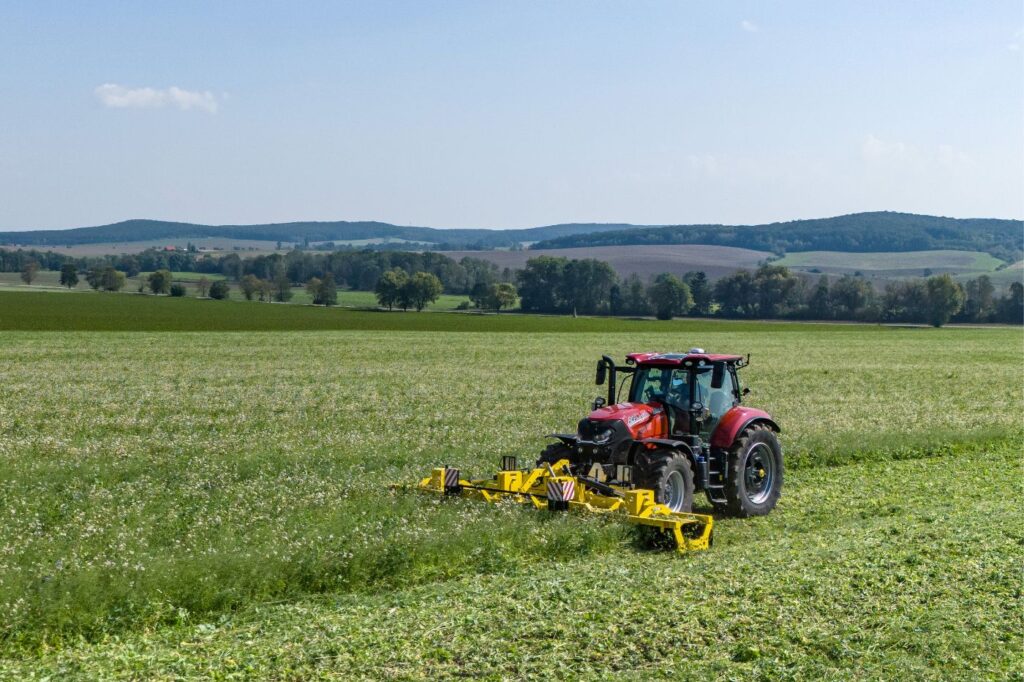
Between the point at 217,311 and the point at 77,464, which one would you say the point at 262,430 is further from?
the point at 217,311

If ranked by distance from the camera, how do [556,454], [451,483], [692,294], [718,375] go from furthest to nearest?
1. [692,294]
2. [718,375]
3. [556,454]
4. [451,483]

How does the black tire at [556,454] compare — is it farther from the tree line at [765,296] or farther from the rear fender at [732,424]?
the tree line at [765,296]

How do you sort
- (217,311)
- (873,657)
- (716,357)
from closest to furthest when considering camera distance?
(873,657) → (716,357) → (217,311)

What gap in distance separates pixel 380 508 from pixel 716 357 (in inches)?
214

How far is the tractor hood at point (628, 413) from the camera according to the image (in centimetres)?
1417

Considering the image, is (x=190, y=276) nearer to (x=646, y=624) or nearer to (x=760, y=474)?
(x=760, y=474)

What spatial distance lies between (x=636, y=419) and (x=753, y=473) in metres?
2.16

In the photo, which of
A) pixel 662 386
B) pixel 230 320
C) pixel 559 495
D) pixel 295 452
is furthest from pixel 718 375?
pixel 230 320

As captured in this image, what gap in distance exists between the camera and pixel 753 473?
49.9ft

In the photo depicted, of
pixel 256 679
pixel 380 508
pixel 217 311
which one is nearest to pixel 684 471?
pixel 380 508

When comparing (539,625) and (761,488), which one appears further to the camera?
(761,488)

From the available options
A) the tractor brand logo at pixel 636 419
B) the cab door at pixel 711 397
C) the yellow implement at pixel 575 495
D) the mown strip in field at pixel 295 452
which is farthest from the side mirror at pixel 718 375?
the mown strip in field at pixel 295 452

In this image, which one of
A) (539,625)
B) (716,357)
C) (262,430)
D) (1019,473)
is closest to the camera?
(539,625)

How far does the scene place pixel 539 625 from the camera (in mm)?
8727
